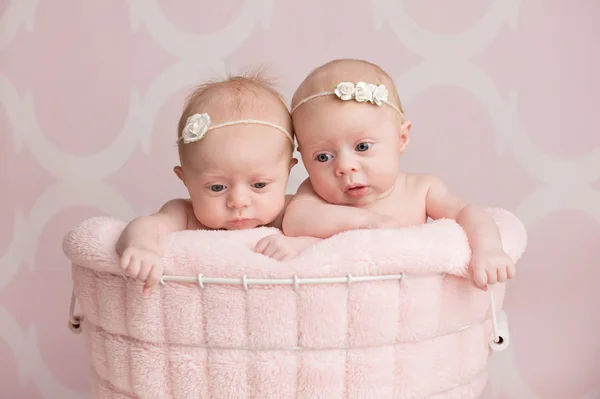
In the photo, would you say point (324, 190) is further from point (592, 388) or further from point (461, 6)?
point (592, 388)

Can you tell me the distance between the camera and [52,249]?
185cm

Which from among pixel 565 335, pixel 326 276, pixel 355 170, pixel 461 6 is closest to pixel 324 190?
pixel 355 170

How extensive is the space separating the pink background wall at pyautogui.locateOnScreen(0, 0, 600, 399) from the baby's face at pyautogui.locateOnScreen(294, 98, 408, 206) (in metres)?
0.60

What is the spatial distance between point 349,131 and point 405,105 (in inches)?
26.0

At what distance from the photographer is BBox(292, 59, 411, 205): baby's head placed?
44.1 inches

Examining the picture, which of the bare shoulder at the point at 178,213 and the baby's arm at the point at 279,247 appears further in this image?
the bare shoulder at the point at 178,213

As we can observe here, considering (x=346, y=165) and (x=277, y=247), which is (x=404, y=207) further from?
(x=277, y=247)

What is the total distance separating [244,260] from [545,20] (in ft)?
3.80

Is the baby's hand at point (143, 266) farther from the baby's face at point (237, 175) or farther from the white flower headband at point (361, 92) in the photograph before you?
the white flower headband at point (361, 92)

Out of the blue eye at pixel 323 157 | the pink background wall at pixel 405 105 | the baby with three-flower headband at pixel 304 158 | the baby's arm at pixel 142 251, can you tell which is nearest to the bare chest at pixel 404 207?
the baby with three-flower headband at pixel 304 158

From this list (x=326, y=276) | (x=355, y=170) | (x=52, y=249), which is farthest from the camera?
(x=52, y=249)

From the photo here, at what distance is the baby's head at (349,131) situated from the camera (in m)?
1.12

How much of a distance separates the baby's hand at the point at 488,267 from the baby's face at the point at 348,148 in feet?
0.85

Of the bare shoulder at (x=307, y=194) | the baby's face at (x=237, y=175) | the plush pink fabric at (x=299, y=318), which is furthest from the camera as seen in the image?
the bare shoulder at (x=307, y=194)
